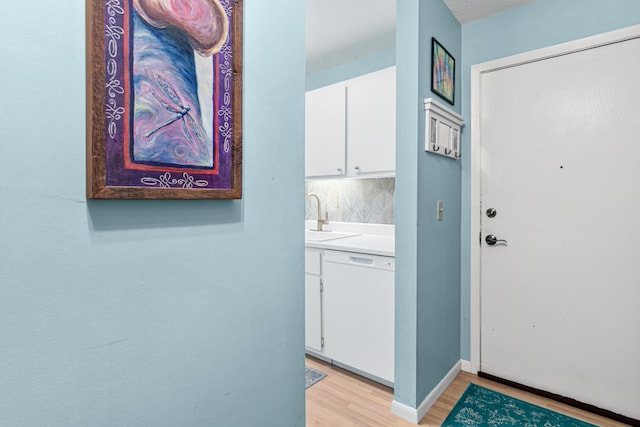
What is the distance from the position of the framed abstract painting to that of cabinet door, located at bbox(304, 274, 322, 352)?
5.56ft

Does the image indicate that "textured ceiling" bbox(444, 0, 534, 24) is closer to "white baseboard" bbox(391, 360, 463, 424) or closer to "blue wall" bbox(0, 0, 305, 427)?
"blue wall" bbox(0, 0, 305, 427)

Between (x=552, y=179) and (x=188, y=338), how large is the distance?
222cm

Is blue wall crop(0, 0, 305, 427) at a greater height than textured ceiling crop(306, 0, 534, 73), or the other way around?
textured ceiling crop(306, 0, 534, 73)

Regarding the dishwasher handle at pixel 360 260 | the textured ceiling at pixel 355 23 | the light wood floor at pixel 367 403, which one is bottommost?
the light wood floor at pixel 367 403

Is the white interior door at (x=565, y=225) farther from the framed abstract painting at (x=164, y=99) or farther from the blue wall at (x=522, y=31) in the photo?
the framed abstract painting at (x=164, y=99)

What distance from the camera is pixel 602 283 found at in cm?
196

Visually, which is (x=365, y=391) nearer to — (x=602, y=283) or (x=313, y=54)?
(x=602, y=283)

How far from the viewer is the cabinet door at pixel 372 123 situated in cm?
243

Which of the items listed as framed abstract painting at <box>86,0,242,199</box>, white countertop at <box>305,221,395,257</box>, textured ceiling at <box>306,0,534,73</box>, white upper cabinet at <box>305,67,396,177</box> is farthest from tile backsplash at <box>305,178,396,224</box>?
framed abstract painting at <box>86,0,242,199</box>

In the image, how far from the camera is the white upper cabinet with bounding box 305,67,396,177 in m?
2.45

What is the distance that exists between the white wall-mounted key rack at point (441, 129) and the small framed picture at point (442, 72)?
108 mm

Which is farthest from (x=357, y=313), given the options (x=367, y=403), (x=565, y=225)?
(x=565, y=225)

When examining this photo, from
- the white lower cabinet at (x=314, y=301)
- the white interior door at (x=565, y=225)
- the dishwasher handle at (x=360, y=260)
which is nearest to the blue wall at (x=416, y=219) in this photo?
the dishwasher handle at (x=360, y=260)

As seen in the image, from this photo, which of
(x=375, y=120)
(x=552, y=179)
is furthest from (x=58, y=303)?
(x=552, y=179)
